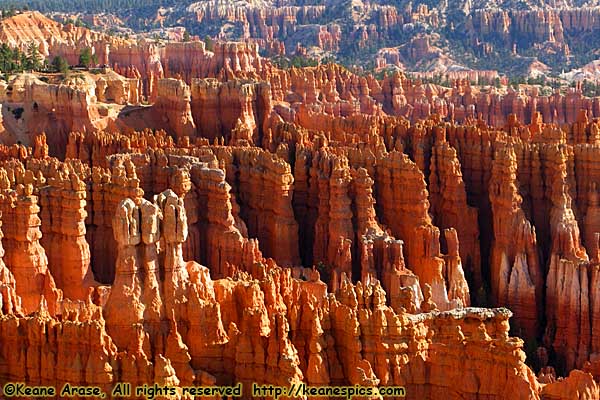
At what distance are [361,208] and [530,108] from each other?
47.4m

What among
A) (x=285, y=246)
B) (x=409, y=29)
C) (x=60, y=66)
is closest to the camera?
(x=285, y=246)

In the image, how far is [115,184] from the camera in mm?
39938

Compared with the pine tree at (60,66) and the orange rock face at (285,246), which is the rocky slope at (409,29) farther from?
the orange rock face at (285,246)

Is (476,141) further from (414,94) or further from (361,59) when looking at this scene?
(361,59)

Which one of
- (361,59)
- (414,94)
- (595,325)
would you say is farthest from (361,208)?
(361,59)

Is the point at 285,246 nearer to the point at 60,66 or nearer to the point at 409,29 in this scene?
the point at 60,66

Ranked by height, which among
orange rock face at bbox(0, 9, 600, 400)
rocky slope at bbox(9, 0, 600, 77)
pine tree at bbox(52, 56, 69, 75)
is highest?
rocky slope at bbox(9, 0, 600, 77)

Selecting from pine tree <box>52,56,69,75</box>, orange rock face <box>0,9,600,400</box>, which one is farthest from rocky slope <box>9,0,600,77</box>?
orange rock face <box>0,9,600,400</box>

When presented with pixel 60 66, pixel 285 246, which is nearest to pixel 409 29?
pixel 60 66

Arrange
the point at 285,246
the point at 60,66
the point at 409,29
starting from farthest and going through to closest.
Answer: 1. the point at 409,29
2. the point at 60,66
3. the point at 285,246

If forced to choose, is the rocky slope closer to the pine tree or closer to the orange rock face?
the pine tree

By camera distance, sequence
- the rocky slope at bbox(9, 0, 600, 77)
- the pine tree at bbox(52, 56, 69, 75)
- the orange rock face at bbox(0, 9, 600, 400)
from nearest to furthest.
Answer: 1. the orange rock face at bbox(0, 9, 600, 400)
2. the pine tree at bbox(52, 56, 69, 75)
3. the rocky slope at bbox(9, 0, 600, 77)

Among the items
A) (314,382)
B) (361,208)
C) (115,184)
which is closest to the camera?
(314,382)

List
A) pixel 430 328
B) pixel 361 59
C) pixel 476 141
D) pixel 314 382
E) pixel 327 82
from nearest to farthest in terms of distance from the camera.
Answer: pixel 314 382, pixel 430 328, pixel 476 141, pixel 327 82, pixel 361 59
